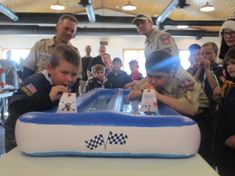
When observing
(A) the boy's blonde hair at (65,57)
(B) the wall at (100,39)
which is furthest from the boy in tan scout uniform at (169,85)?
(B) the wall at (100,39)

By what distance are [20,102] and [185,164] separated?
26.0 inches

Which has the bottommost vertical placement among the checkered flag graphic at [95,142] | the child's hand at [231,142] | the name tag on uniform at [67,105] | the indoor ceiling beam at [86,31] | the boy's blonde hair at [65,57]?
the child's hand at [231,142]

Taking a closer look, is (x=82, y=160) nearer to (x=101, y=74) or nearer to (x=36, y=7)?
(x=101, y=74)

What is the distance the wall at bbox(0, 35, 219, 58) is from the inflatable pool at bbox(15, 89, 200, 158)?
36.3 ft

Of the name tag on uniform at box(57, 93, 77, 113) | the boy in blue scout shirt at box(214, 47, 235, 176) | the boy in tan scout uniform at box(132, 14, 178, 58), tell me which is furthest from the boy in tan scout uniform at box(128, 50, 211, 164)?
the boy in tan scout uniform at box(132, 14, 178, 58)

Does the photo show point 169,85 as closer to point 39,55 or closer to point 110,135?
point 110,135

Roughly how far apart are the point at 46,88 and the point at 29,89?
0.08 m

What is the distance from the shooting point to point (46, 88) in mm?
1268

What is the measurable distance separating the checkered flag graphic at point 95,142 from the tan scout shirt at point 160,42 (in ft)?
4.57

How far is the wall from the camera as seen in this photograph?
1173 centimetres

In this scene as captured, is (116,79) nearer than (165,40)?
No

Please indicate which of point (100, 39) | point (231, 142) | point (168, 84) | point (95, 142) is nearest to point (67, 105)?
point (95, 142)

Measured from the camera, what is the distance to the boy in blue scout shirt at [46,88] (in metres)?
1.16

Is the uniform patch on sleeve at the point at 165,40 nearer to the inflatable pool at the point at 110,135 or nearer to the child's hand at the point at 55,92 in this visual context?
the child's hand at the point at 55,92
